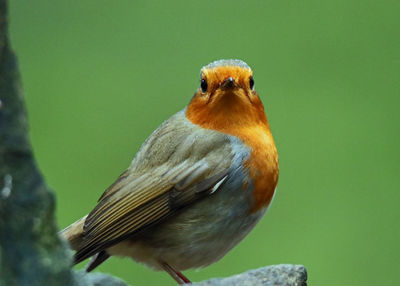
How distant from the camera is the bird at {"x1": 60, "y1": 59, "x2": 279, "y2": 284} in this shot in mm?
3387

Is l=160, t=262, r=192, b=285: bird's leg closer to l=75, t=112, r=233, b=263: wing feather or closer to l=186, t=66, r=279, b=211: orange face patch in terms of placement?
l=75, t=112, r=233, b=263: wing feather

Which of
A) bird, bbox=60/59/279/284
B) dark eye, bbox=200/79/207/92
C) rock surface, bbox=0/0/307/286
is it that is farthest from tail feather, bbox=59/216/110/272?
rock surface, bbox=0/0/307/286

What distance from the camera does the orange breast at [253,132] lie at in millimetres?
3453

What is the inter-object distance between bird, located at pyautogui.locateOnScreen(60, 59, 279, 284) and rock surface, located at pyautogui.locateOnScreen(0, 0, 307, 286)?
1.28 m

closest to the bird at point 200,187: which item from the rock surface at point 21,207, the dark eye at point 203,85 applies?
the dark eye at point 203,85

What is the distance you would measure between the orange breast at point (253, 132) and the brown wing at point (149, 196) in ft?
0.49

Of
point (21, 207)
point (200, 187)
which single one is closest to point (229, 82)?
point (200, 187)

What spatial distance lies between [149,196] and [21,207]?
151 cm

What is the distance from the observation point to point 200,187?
11.3 feet

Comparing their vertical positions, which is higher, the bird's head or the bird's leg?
the bird's head

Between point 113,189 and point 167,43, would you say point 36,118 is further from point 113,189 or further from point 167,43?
point 113,189

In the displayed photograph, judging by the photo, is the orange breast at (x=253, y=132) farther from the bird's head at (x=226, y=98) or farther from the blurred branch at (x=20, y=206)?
the blurred branch at (x=20, y=206)

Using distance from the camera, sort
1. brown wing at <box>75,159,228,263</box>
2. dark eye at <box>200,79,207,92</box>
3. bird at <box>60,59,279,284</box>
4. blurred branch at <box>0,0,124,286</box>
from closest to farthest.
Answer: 1. blurred branch at <box>0,0,124,286</box>
2. brown wing at <box>75,159,228,263</box>
3. bird at <box>60,59,279,284</box>
4. dark eye at <box>200,79,207,92</box>

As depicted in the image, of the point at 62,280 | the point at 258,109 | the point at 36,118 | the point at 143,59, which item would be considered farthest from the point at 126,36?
the point at 62,280
